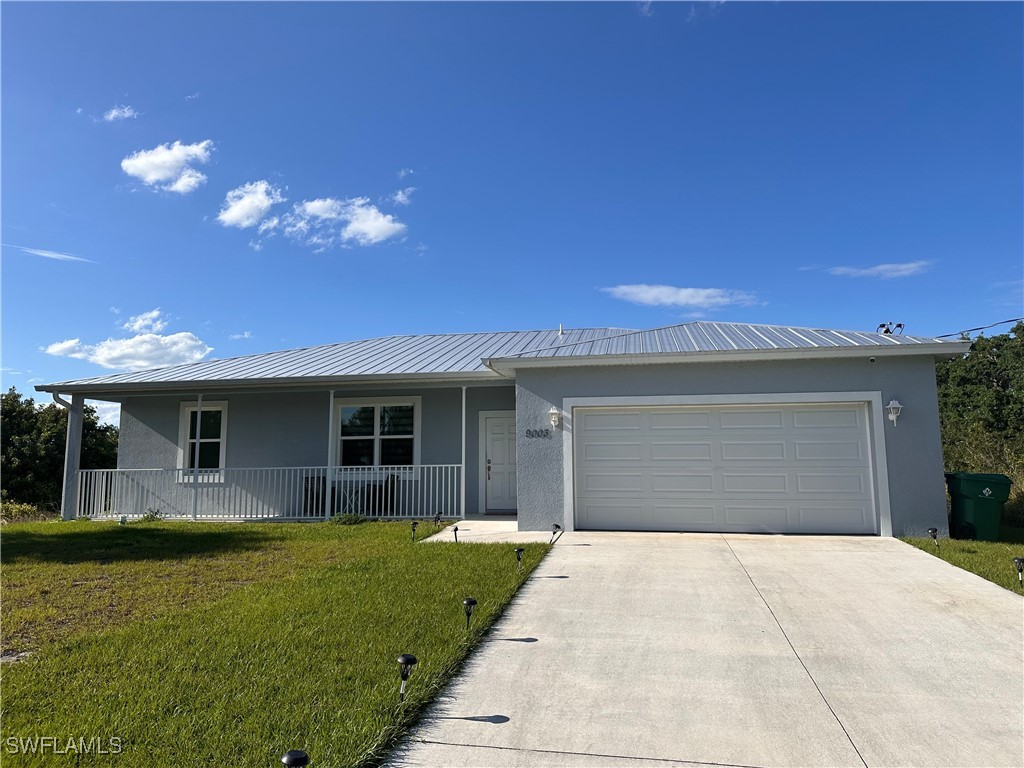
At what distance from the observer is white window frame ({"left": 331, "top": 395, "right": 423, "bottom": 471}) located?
1245cm

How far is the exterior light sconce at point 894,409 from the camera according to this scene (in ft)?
28.9

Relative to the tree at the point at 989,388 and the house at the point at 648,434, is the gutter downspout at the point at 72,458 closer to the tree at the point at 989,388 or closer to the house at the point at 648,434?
the house at the point at 648,434

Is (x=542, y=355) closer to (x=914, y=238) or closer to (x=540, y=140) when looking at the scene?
(x=540, y=140)

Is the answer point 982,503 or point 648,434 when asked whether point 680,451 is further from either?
point 982,503

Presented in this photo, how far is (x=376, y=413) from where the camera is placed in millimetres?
12758

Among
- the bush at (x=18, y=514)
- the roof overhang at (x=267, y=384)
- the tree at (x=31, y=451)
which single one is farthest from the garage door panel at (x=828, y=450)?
the tree at (x=31, y=451)

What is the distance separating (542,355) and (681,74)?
6.49 m

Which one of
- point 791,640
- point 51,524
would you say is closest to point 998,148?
point 791,640

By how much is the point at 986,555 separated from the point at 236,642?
888 cm

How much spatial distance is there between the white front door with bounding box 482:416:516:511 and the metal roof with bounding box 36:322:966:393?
1.42m

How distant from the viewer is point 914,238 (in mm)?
16109

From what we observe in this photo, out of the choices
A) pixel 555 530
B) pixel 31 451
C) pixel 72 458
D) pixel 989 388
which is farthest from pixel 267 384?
pixel 989 388

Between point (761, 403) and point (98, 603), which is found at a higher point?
point (761, 403)

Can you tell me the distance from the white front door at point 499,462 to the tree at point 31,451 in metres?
16.1
